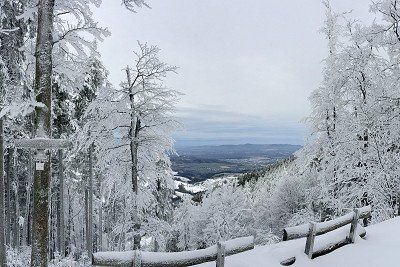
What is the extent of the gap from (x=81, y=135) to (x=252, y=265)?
10.6 meters

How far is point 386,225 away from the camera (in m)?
12.5

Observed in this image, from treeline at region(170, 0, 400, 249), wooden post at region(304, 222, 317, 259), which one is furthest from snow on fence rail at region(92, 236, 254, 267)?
treeline at region(170, 0, 400, 249)

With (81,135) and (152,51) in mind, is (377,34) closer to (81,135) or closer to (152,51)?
(152,51)

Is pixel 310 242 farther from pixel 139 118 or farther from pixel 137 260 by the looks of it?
pixel 139 118

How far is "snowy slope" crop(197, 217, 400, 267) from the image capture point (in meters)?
8.00

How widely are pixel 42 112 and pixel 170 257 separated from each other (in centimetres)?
395

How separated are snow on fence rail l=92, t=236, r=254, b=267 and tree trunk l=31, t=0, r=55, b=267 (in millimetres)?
2335

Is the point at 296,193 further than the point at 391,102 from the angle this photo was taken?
Yes

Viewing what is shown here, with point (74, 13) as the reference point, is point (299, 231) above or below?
below

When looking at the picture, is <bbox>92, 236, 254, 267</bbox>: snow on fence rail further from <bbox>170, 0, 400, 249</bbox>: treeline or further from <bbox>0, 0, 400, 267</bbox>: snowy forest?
<bbox>170, 0, 400, 249</bbox>: treeline

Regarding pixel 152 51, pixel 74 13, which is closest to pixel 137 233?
pixel 152 51

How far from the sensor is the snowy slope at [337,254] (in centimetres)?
800

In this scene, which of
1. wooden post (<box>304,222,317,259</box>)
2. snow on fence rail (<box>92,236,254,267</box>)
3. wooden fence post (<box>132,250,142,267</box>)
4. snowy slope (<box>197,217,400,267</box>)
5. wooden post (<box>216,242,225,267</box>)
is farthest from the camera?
wooden post (<box>304,222,317,259</box>)

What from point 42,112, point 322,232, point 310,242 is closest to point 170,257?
point 310,242
